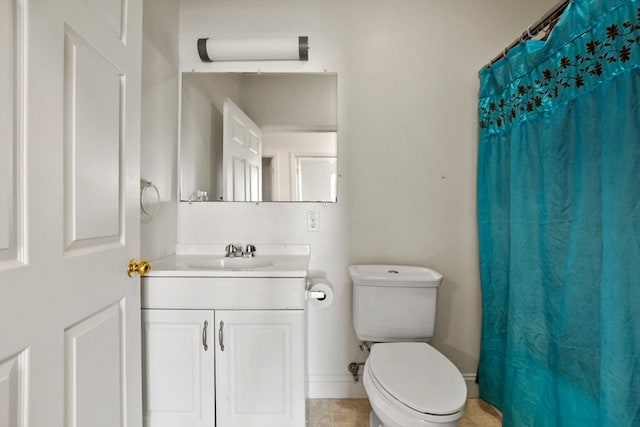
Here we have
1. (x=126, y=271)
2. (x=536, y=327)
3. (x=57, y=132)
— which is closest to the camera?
(x=57, y=132)

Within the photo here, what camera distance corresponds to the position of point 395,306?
4.91 feet

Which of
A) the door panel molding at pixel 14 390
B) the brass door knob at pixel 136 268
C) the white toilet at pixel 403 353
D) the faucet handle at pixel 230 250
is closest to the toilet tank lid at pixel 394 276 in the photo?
the white toilet at pixel 403 353

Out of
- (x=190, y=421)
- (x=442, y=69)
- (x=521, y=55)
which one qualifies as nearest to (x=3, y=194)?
(x=190, y=421)

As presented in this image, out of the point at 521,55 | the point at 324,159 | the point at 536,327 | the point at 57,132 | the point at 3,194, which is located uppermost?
the point at 521,55

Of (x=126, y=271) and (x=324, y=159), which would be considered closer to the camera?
(x=126, y=271)

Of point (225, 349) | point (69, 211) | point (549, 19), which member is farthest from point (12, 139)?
point (549, 19)

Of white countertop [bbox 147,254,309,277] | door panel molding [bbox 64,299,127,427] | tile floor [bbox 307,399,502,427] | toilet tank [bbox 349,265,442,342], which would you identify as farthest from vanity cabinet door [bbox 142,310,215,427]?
toilet tank [bbox 349,265,442,342]

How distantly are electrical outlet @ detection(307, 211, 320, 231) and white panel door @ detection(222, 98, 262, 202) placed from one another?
31 centimetres

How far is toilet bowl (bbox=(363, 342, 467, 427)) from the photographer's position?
3.24 ft

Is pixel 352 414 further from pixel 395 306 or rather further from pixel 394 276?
pixel 394 276

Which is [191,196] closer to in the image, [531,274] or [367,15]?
[367,15]

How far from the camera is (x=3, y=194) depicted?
0.56 metres

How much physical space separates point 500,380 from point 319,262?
1109 mm

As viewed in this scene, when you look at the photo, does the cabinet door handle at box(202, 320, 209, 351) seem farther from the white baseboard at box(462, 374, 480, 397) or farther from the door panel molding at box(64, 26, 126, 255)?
the white baseboard at box(462, 374, 480, 397)
